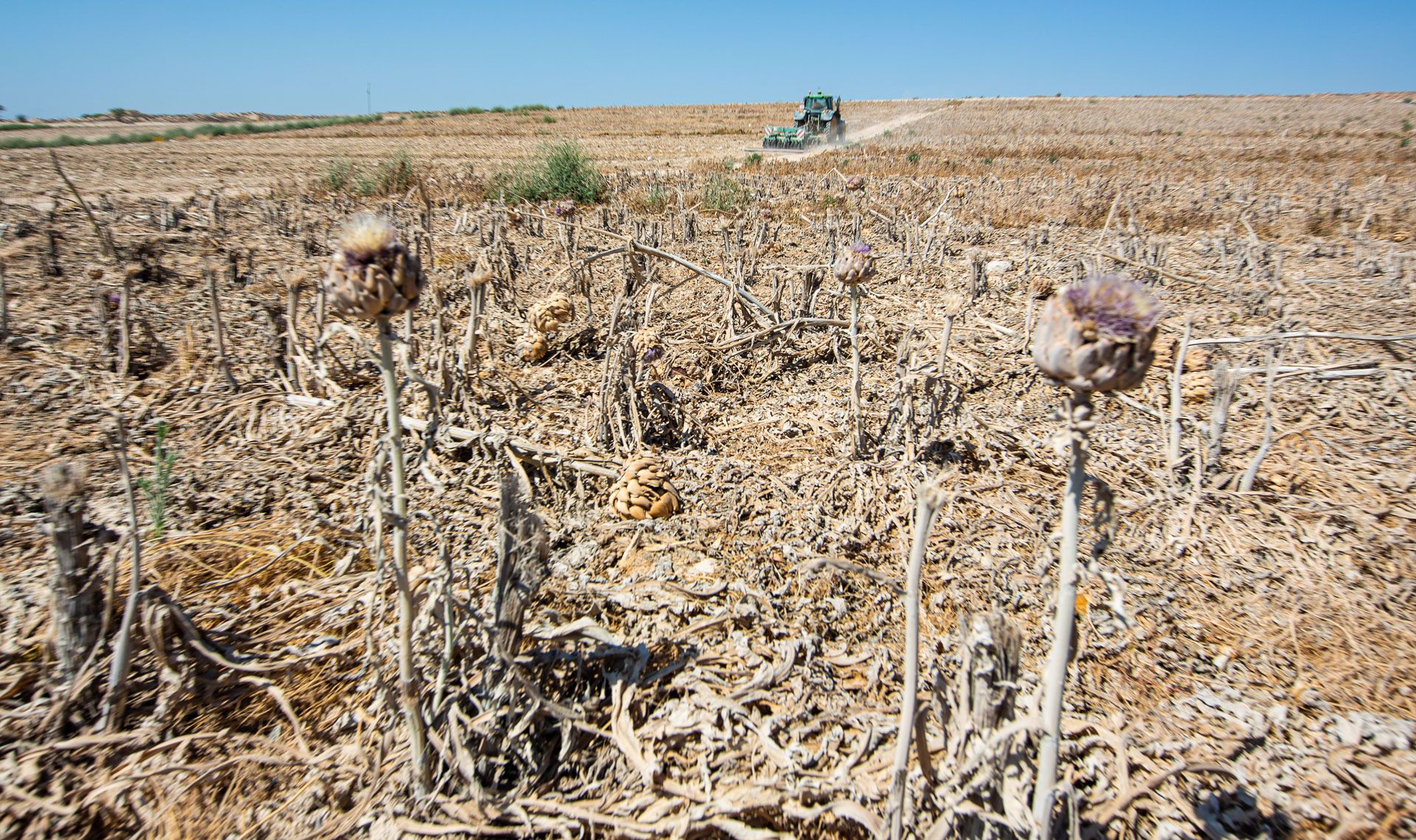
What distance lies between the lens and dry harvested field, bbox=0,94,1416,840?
1.60 m

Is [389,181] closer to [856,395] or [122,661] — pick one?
[856,395]

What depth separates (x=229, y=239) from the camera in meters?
7.25

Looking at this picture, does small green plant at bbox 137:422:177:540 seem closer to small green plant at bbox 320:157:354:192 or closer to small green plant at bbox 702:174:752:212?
small green plant at bbox 702:174:752:212

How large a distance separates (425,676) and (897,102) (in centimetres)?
7510

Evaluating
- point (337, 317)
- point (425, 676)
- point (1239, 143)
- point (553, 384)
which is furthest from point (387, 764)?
point (1239, 143)

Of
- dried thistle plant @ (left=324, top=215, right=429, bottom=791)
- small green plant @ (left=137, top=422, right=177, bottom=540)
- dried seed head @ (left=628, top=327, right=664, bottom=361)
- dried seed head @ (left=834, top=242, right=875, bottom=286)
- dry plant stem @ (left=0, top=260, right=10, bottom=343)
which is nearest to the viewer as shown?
dried thistle plant @ (left=324, top=215, right=429, bottom=791)

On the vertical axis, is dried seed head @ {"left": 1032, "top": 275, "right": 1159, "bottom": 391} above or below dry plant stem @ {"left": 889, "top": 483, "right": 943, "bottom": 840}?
above

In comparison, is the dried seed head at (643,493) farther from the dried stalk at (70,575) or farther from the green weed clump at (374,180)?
the green weed clump at (374,180)

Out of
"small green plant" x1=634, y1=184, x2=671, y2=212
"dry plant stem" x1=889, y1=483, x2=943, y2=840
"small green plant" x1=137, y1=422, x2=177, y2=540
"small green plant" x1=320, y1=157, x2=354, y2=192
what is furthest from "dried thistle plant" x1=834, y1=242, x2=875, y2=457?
"small green plant" x1=320, y1=157, x2=354, y2=192

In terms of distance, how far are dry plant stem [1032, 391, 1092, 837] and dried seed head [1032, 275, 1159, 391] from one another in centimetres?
5

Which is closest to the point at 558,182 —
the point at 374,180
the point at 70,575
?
the point at 374,180

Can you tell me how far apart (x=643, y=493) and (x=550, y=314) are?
7.01ft

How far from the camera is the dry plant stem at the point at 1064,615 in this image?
113 cm

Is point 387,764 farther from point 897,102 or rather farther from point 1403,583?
point 897,102
